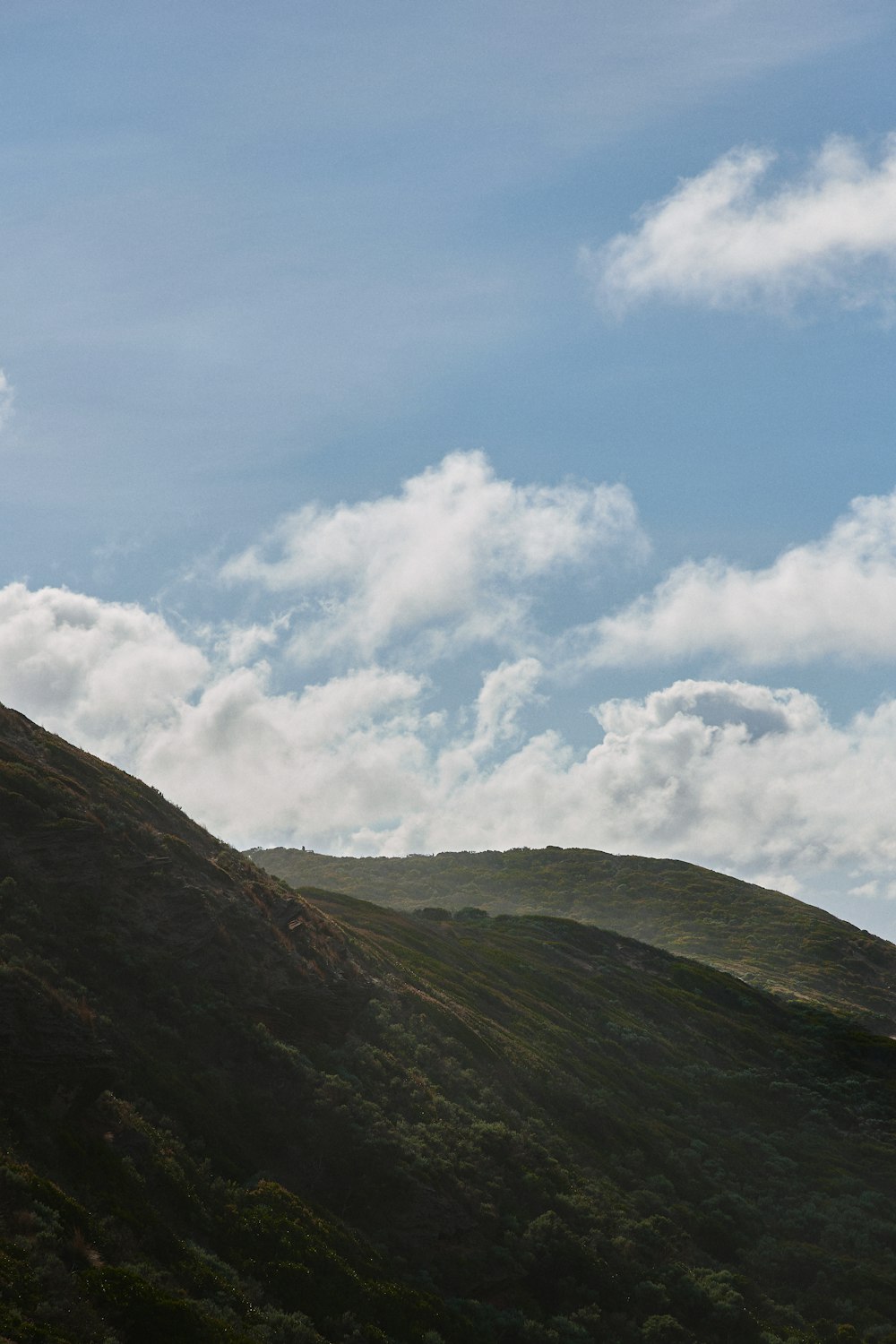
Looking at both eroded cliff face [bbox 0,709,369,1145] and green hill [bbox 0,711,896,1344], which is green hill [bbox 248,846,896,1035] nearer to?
green hill [bbox 0,711,896,1344]

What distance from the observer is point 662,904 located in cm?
13688

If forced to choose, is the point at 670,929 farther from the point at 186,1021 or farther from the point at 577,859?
the point at 186,1021

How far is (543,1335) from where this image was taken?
27391mm

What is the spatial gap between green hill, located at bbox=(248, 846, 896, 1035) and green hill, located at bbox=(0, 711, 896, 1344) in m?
51.2

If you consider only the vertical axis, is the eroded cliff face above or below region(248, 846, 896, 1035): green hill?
below

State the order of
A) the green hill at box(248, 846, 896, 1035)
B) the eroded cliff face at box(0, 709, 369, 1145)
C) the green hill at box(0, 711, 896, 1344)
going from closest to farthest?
the green hill at box(0, 711, 896, 1344), the eroded cliff face at box(0, 709, 369, 1145), the green hill at box(248, 846, 896, 1035)

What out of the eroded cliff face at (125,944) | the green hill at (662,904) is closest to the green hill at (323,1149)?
the eroded cliff face at (125,944)

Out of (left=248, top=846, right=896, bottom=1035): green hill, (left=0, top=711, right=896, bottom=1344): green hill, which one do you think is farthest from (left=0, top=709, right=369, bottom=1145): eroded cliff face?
(left=248, top=846, right=896, bottom=1035): green hill

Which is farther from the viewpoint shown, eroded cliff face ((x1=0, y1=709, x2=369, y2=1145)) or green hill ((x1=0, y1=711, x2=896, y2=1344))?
eroded cliff face ((x1=0, y1=709, x2=369, y2=1145))

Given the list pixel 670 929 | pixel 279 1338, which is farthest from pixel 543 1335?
pixel 670 929

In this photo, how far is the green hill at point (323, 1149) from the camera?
22.2 metres

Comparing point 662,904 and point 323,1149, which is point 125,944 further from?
point 662,904

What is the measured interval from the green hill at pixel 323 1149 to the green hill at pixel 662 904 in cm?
5117

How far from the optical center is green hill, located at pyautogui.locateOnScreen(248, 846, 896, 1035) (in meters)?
107
